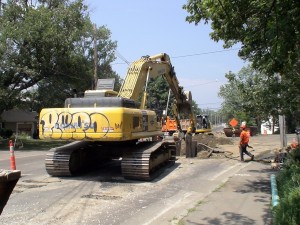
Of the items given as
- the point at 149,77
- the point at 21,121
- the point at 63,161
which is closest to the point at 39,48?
the point at 149,77

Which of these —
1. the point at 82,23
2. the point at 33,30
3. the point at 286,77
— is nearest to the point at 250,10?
the point at 286,77

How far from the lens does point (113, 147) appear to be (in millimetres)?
14094

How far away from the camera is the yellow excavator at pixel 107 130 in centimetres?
1205

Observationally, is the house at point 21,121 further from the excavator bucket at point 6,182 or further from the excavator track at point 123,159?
the excavator bucket at point 6,182

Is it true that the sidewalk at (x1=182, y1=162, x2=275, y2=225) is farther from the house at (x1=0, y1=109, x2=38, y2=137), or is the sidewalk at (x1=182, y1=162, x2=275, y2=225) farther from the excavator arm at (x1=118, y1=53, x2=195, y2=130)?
the house at (x1=0, y1=109, x2=38, y2=137)

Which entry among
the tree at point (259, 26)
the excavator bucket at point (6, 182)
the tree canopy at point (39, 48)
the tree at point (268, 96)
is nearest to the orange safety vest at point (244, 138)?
the tree at point (268, 96)

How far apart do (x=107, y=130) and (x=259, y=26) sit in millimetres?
4810

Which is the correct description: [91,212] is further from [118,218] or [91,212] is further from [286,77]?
[286,77]

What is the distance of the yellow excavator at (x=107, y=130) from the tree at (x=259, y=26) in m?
3.37

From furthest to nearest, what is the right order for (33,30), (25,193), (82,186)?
(33,30) → (82,186) → (25,193)

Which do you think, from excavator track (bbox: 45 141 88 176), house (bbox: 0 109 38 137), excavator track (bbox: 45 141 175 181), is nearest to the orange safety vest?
excavator track (bbox: 45 141 175 181)

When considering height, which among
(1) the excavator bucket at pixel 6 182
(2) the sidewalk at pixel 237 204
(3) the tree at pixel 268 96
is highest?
(3) the tree at pixel 268 96

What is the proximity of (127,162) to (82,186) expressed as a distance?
157 centimetres

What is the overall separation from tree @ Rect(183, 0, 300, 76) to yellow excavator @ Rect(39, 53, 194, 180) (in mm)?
3369
